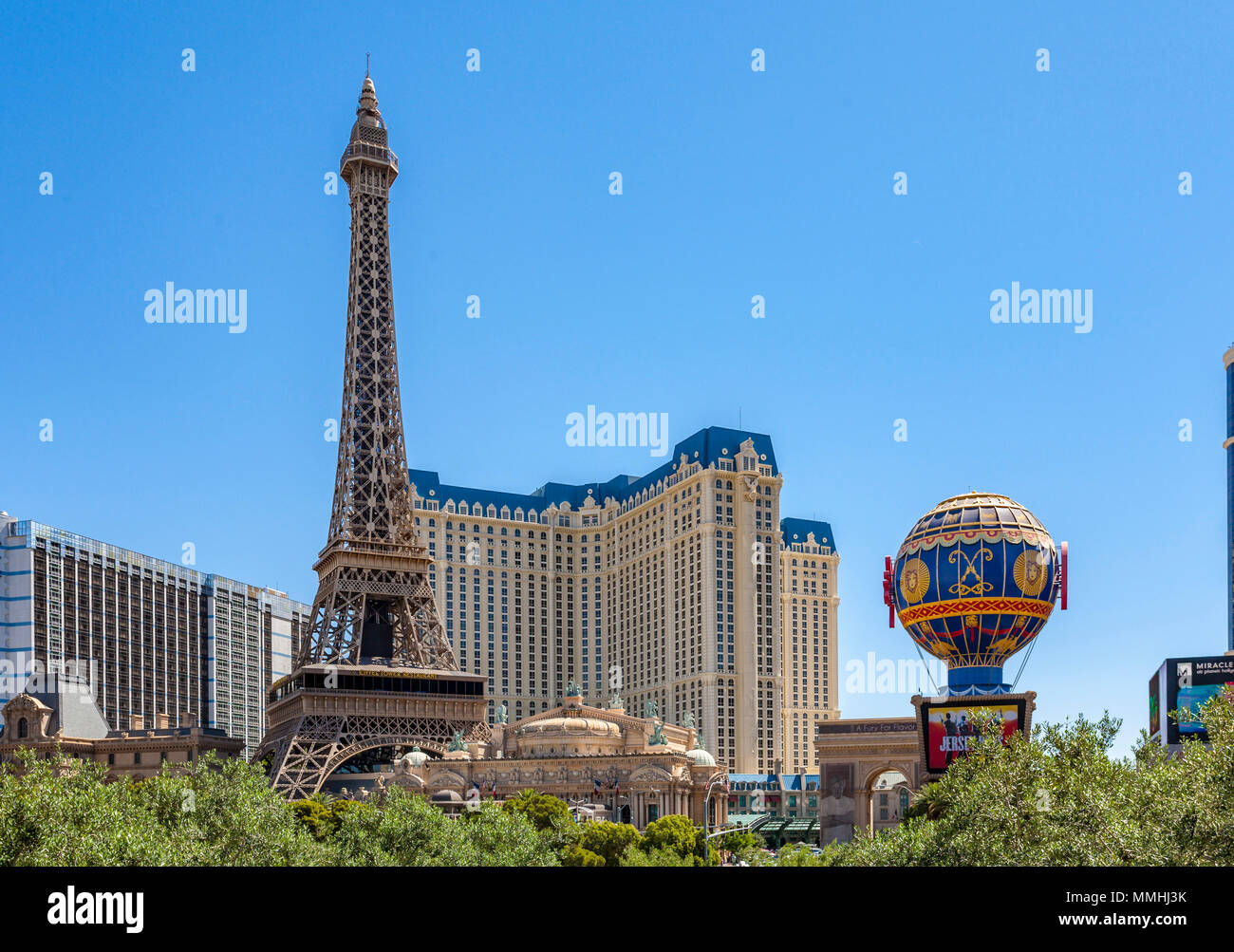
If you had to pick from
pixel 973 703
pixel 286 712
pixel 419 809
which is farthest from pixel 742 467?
pixel 419 809

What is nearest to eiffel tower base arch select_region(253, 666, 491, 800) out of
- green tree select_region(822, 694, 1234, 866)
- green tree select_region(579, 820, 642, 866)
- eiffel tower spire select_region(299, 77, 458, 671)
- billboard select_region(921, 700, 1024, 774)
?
eiffel tower spire select_region(299, 77, 458, 671)

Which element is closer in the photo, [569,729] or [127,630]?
[569,729]

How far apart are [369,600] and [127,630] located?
50028 millimetres

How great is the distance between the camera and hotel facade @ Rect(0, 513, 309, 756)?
481 feet

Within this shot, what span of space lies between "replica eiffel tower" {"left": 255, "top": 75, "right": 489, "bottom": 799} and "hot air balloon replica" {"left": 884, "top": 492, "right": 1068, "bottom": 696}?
6223 centimetres

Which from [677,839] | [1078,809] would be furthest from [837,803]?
[1078,809]

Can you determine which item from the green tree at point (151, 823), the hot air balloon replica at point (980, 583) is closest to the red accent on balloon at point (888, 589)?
the hot air balloon replica at point (980, 583)

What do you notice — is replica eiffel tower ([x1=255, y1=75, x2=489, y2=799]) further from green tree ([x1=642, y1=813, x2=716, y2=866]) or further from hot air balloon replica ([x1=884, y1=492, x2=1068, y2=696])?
hot air balloon replica ([x1=884, y1=492, x2=1068, y2=696])

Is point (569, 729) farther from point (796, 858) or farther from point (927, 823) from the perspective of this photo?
point (927, 823)

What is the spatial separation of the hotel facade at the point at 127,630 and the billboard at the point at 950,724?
93316 mm

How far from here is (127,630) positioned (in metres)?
167
